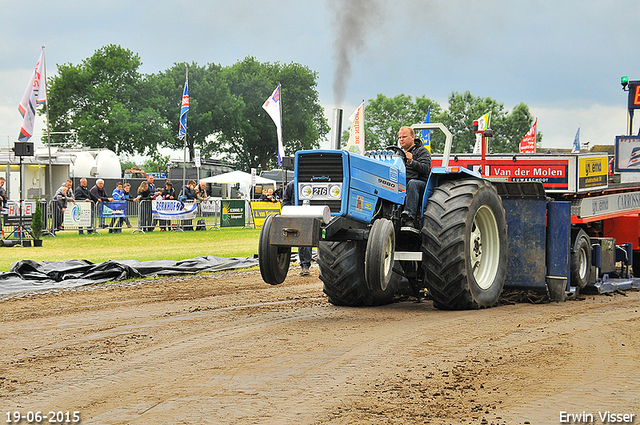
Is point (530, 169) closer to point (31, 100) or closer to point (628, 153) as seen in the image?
point (628, 153)

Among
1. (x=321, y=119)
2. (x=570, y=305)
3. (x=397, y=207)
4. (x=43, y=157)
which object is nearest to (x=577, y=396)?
(x=397, y=207)

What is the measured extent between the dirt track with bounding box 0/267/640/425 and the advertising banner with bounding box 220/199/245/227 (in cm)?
1840

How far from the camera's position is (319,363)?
5398 millimetres

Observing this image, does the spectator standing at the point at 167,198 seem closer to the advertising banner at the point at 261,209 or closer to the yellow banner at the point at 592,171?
the advertising banner at the point at 261,209

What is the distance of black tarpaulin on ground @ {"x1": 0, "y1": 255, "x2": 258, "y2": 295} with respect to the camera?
11.0 metres

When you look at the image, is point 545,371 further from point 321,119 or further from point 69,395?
point 321,119

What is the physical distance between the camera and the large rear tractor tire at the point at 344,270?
26.5 ft

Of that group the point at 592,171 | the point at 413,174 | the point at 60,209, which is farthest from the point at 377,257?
the point at 60,209

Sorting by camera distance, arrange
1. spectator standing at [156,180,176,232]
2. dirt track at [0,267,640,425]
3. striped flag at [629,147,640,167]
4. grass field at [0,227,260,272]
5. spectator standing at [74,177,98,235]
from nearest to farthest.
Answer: dirt track at [0,267,640,425], striped flag at [629,147,640,167], grass field at [0,227,260,272], spectator standing at [74,177,98,235], spectator standing at [156,180,176,232]

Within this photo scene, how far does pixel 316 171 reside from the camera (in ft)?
24.3

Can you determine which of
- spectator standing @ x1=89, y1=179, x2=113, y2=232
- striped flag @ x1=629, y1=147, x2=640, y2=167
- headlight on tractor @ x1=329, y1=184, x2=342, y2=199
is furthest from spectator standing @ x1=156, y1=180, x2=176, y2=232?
headlight on tractor @ x1=329, y1=184, x2=342, y2=199

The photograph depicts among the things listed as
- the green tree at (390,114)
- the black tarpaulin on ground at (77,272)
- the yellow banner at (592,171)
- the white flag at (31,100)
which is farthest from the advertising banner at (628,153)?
the green tree at (390,114)

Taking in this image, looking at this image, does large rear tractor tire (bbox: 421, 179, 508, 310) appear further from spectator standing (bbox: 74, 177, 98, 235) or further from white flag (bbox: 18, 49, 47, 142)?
white flag (bbox: 18, 49, 47, 142)

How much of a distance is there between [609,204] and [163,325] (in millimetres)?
7837
